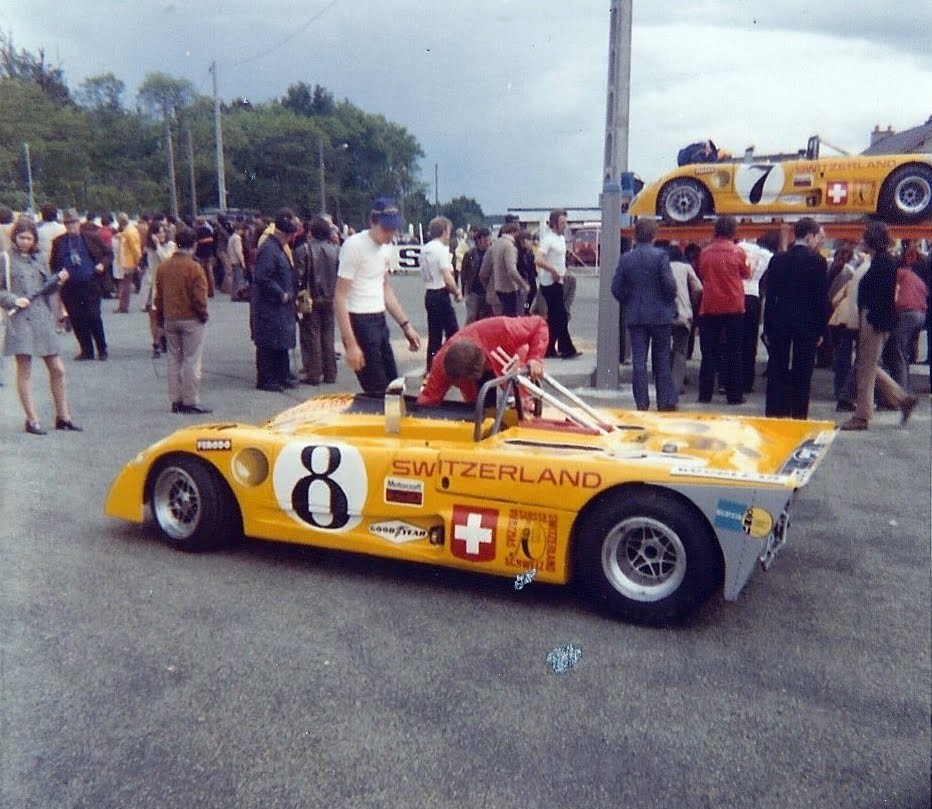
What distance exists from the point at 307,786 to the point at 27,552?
2.79 metres

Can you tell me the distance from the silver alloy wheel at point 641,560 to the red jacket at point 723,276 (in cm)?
521

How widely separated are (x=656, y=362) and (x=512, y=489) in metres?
4.28

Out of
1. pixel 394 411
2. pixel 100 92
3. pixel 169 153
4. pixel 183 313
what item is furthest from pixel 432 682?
pixel 169 153

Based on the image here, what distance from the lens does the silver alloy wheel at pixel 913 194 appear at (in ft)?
33.7

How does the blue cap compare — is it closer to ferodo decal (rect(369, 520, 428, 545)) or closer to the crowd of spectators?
the crowd of spectators

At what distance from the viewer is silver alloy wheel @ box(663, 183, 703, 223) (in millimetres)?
11281

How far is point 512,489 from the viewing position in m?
4.20

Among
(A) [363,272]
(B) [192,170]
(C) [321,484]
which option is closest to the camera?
(C) [321,484]

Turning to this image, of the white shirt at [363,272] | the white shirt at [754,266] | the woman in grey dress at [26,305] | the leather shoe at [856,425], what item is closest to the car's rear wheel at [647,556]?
the white shirt at [363,272]

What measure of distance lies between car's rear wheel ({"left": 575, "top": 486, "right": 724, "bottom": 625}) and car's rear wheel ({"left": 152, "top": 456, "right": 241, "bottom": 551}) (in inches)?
75.9

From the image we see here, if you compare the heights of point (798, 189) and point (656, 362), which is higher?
point (798, 189)

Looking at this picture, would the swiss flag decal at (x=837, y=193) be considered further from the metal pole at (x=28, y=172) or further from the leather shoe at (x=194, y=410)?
the metal pole at (x=28, y=172)

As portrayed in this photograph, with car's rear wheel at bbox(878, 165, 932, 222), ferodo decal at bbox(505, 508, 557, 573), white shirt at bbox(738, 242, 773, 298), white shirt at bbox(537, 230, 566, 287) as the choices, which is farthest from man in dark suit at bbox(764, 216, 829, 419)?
ferodo decal at bbox(505, 508, 557, 573)

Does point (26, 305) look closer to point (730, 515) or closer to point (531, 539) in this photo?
point (531, 539)
